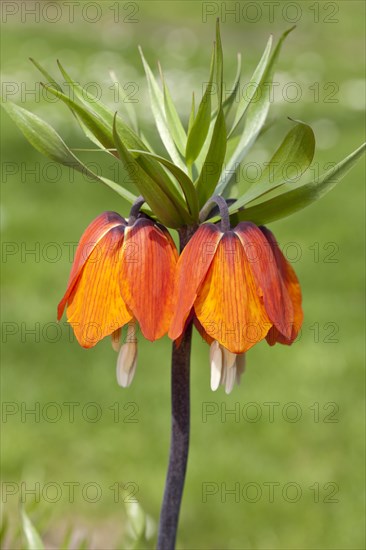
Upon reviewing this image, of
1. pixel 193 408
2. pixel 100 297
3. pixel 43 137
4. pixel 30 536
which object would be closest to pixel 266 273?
pixel 100 297

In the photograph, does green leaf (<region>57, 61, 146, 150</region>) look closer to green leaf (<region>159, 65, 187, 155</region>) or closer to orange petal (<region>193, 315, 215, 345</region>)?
green leaf (<region>159, 65, 187, 155</region>)

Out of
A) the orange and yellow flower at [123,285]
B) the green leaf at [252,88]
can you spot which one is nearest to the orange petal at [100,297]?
the orange and yellow flower at [123,285]

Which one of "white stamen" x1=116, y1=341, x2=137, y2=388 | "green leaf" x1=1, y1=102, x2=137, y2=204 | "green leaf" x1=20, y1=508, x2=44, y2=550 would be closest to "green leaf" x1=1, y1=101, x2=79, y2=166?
"green leaf" x1=1, y1=102, x2=137, y2=204

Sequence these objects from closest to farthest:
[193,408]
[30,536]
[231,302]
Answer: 1. [231,302]
2. [30,536]
3. [193,408]

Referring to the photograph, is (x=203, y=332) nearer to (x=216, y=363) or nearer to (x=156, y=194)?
(x=216, y=363)

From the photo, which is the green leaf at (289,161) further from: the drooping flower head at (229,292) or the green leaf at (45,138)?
the green leaf at (45,138)

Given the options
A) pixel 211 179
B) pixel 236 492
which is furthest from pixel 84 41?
pixel 211 179
